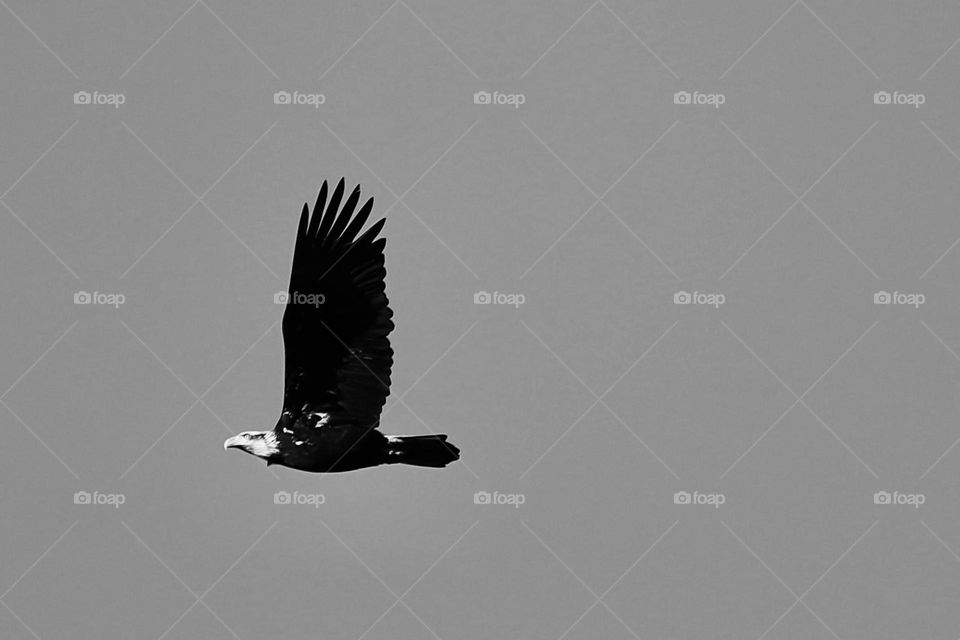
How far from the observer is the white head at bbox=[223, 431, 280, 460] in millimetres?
16641

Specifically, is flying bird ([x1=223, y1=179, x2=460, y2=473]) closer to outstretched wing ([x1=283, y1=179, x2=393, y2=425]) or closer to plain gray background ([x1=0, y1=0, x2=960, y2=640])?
outstretched wing ([x1=283, y1=179, x2=393, y2=425])

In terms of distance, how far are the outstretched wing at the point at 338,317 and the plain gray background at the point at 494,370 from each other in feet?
58.4

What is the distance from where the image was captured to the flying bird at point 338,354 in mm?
16547

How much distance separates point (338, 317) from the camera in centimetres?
1656

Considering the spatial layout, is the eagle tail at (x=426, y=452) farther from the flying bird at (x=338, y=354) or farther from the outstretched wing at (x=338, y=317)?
the outstretched wing at (x=338, y=317)

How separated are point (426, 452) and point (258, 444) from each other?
1.81 meters

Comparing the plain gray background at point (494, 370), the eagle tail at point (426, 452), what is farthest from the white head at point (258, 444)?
the plain gray background at point (494, 370)

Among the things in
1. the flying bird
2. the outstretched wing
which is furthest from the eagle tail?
the outstretched wing

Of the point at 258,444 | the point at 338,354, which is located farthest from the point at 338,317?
the point at 258,444

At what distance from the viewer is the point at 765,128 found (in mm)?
120500

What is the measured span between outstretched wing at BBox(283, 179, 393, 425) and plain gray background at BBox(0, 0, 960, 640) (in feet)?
58.4

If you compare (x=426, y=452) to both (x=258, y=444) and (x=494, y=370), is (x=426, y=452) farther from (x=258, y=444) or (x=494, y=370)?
(x=494, y=370)

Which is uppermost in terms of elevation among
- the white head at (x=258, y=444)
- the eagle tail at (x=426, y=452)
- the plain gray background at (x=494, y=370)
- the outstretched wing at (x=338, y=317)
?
the plain gray background at (x=494, y=370)

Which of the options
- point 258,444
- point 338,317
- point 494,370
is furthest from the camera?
point 494,370
